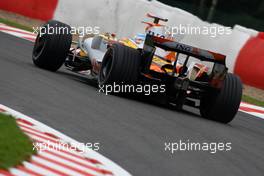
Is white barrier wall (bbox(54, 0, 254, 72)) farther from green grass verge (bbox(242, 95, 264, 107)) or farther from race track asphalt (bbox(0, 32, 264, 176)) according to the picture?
race track asphalt (bbox(0, 32, 264, 176))

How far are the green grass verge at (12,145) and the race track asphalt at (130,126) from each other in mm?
798

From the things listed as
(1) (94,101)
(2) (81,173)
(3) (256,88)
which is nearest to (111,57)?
(1) (94,101)

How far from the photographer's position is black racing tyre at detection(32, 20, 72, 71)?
13031 millimetres

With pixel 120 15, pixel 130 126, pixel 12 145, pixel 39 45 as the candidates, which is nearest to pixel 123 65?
pixel 130 126

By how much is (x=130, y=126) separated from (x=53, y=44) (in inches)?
153

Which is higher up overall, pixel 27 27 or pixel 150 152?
pixel 150 152

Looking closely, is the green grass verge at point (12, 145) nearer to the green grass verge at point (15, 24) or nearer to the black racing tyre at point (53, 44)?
the black racing tyre at point (53, 44)

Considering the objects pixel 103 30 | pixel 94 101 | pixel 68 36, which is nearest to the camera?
pixel 94 101

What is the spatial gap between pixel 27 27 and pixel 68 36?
9532 millimetres

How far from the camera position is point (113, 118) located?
977cm

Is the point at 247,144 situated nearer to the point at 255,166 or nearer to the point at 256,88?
the point at 255,166

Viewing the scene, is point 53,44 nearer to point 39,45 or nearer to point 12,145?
point 39,45

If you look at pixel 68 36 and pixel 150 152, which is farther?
pixel 68 36

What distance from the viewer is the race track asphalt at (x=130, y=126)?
25.8ft
